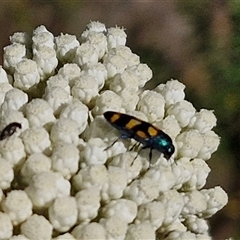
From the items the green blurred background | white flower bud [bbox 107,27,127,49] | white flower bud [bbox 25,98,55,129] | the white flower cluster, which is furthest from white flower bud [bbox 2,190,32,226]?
the green blurred background

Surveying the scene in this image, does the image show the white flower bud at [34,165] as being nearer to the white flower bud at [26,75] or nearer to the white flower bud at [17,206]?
the white flower bud at [17,206]

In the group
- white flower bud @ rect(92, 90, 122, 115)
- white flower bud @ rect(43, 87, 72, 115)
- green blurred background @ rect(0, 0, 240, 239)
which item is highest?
green blurred background @ rect(0, 0, 240, 239)

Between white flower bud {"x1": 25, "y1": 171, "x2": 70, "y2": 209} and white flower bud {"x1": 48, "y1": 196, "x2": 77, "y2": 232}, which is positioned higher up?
white flower bud {"x1": 25, "y1": 171, "x2": 70, "y2": 209}

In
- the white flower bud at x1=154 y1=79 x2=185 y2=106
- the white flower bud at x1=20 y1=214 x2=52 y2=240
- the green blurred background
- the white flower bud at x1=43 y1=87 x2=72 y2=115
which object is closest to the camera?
the white flower bud at x1=20 y1=214 x2=52 y2=240

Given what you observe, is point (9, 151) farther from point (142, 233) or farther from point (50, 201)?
point (142, 233)

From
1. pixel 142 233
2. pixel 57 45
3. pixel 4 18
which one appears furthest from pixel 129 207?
pixel 4 18

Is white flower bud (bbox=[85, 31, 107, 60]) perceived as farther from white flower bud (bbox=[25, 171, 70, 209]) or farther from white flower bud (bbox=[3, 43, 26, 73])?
white flower bud (bbox=[25, 171, 70, 209])

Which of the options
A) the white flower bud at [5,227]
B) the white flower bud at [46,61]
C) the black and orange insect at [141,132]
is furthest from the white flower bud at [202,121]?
the white flower bud at [5,227]

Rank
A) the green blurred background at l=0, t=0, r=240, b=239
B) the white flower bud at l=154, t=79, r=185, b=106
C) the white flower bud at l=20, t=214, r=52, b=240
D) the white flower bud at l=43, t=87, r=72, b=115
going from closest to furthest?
the white flower bud at l=20, t=214, r=52, b=240 → the white flower bud at l=43, t=87, r=72, b=115 → the white flower bud at l=154, t=79, r=185, b=106 → the green blurred background at l=0, t=0, r=240, b=239
